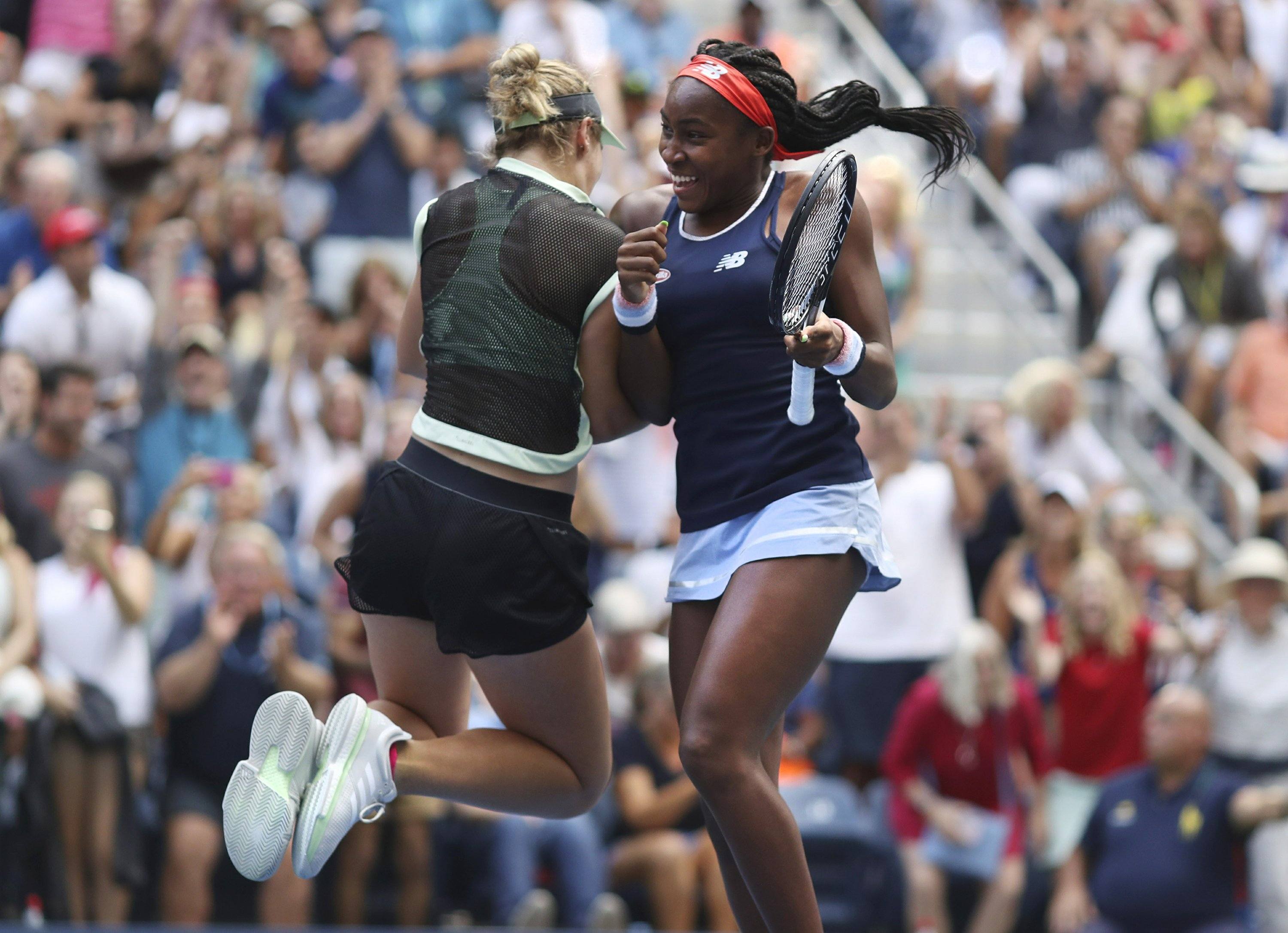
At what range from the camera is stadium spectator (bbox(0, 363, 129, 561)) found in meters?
6.84

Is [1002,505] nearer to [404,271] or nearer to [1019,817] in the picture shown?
[1019,817]

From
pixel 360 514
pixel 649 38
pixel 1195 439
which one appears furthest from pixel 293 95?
pixel 1195 439

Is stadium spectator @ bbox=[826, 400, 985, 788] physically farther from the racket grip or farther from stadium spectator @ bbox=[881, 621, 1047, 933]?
the racket grip

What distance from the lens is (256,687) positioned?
6.62 metres

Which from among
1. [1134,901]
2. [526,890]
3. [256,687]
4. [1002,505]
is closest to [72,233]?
[256,687]

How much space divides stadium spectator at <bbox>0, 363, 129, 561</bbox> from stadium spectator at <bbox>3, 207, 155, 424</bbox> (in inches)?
22.7

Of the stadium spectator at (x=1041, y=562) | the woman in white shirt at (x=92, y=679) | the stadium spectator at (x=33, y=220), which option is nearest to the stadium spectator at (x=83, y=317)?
the stadium spectator at (x=33, y=220)

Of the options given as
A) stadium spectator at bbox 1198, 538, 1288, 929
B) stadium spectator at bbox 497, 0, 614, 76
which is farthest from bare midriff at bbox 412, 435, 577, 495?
stadium spectator at bbox 497, 0, 614, 76

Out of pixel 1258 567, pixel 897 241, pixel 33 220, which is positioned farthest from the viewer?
pixel 897 241

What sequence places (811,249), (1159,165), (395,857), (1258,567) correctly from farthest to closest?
(1159,165), (1258,567), (395,857), (811,249)

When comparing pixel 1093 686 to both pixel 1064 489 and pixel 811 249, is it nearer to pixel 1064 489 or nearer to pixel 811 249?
pixel 1064 489

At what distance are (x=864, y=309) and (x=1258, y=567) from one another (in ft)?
14.3

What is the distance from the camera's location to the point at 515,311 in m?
3.53

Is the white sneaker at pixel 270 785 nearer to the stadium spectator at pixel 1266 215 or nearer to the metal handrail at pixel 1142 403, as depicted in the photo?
the metal handrail at pixel 1142 403
